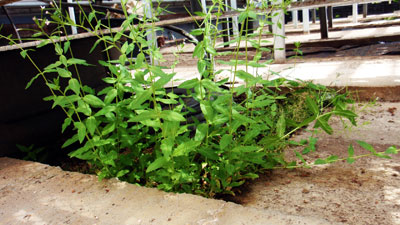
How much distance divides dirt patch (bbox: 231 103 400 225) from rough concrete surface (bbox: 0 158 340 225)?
289 mm

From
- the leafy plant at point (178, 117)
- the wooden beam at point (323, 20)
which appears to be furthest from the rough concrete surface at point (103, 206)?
the wooden beam at point (323, 20)

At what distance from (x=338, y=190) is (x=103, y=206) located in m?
1.02

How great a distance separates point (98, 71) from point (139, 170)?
4.90ft

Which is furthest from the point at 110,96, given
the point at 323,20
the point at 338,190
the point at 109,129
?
the point at 323,20

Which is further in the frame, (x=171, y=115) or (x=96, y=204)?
(x=96, y=204)

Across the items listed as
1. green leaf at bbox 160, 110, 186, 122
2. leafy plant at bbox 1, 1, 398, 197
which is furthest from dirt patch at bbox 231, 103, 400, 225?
green leaf at bbox 160, 110, 186, 122

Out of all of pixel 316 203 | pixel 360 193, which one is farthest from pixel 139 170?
pixel 360 193

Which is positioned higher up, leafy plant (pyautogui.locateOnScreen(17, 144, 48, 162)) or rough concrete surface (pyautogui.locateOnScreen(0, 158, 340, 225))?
rough concrete surface (pyautogui.locateOnScreen(0, 158, 340, 225))

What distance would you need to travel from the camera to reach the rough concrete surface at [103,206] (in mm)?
1203

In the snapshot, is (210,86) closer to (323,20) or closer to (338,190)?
(338,190)

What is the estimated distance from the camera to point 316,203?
146cm

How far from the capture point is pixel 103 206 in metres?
1.38

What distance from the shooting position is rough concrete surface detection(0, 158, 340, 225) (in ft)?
3.95

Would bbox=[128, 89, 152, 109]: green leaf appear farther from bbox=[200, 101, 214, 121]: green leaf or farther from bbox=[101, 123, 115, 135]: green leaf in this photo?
bbox=[101, 123, 115, 135]: green leaf
